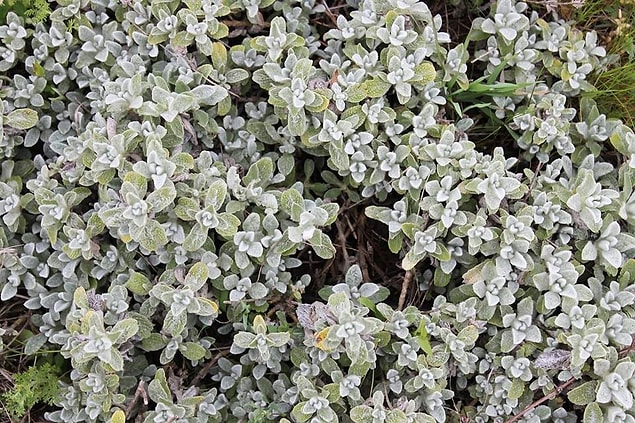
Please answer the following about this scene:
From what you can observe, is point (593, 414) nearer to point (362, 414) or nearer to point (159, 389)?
point (362, 414)

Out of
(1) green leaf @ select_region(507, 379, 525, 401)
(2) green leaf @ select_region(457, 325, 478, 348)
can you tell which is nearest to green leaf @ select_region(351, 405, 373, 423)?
(2) green leaf @ select_region(457, 325, 478, 348)

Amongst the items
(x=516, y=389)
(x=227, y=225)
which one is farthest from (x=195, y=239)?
(x=516, y=389)

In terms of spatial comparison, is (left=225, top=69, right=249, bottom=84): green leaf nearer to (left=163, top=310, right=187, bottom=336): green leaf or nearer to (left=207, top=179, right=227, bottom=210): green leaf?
(left=207, top=179, right=227, bottom=210): green leaf

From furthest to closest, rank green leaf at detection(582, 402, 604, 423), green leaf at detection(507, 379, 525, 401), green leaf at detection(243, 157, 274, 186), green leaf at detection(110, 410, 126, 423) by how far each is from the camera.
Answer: green leaf at detection(243, 157, 274, 186)
green leaf at detection(507, 379, 525, 401)
green leaf at detection(582, 402, 604, 423)
green leaf at detection(110, 410, 126, 423)

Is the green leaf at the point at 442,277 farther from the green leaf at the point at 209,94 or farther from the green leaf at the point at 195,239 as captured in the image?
the green leaf at the point at 209,94

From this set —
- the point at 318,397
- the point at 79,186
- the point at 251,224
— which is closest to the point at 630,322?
the point at 318,397

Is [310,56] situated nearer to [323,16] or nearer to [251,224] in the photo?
[323,16]

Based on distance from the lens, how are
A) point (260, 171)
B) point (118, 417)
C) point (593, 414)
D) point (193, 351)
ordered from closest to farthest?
point (118, 417), point (593, 414), point (193, 351), point (260, 171)

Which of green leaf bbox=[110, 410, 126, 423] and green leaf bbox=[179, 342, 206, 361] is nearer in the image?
green leaf bbox=[110, 410, 126, 423]
